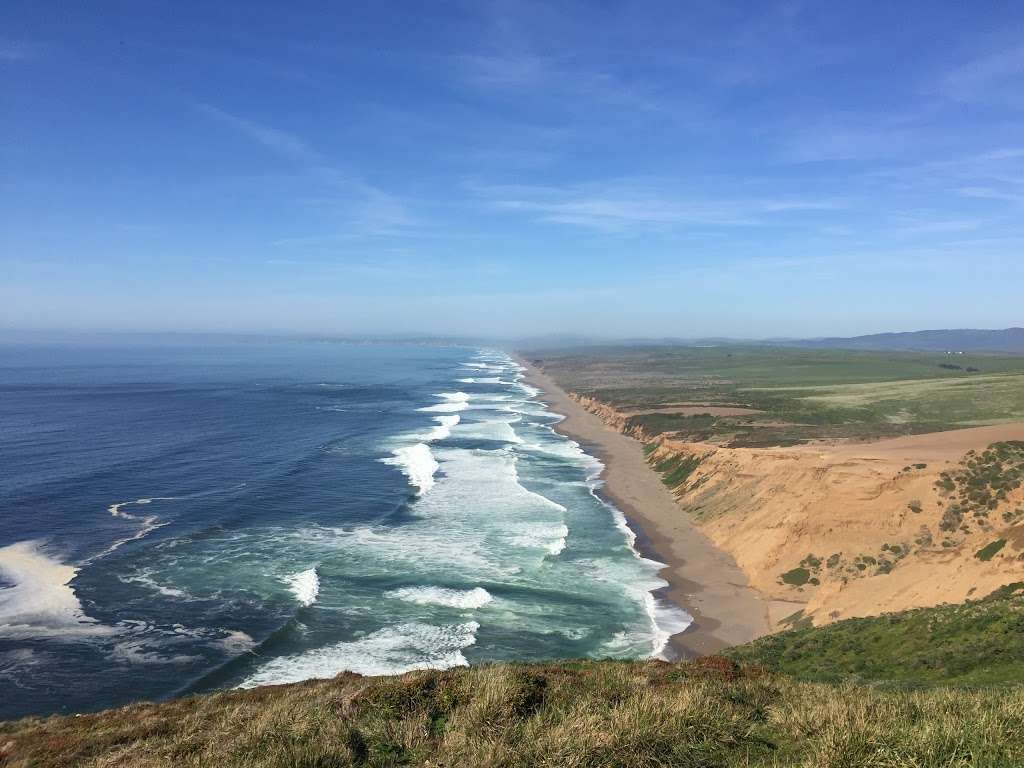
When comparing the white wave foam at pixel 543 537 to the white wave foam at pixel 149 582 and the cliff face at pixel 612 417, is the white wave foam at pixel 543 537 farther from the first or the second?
the cliff face at pixel 612 417

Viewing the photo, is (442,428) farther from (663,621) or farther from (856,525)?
(856,525)

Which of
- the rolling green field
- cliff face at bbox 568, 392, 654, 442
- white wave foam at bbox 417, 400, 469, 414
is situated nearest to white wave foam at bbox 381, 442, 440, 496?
cliff face at bbox 568, 392, 654, 442

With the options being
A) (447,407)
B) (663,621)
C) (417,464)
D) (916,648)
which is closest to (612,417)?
(447,407)

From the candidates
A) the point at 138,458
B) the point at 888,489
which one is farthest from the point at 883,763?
the point at 138,458

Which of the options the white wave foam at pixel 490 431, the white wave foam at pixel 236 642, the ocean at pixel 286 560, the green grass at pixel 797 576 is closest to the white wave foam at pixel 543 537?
the ocean at pixel 286 560

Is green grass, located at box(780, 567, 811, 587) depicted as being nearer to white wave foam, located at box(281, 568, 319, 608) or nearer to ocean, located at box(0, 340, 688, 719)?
ocean, located at box(0, 340, 688, 719)
